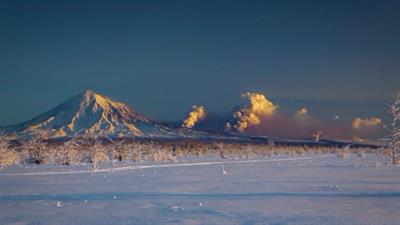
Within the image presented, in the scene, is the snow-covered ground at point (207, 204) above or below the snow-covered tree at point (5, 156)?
below

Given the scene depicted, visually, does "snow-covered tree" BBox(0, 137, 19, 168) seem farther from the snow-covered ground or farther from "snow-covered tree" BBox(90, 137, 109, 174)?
the snow-covered ground

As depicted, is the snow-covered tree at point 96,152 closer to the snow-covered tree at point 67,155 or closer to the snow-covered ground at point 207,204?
the snow-covered tree at point 67,155

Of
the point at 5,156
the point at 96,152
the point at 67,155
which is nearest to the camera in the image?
the point at 96,152

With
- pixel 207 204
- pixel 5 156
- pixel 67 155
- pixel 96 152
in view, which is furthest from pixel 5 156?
pixel 207 204

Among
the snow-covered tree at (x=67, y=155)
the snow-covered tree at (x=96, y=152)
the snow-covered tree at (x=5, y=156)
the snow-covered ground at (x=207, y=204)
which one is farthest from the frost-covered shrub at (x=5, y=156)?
the snow-covered ground at (x=207, y=204)

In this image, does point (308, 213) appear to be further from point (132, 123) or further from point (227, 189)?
point (132, 123)

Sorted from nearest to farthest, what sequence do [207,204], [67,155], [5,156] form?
[207,204] → [5,156] → [67,155]

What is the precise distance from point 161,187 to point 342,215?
8.60 m

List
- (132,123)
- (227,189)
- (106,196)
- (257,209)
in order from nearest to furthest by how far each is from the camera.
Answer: (257,209)
(106,196)
(227,189)
(132,123)

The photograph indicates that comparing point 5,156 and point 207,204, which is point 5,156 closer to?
point 5,156

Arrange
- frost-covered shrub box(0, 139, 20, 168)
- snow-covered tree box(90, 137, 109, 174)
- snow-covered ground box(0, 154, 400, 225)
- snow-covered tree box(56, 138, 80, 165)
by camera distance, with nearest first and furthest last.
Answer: snow-covered ground box(0, 154, 400, 225), snow-covered tree box(90, 137, 109, 174), frost-covered shrub box(0, 139, 20, 168), snow-covered tree box(56, 138, 80, 165)

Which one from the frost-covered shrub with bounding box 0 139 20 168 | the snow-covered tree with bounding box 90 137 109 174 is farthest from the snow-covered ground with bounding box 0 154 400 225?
the frost-covered shrub with bounding box 0 139 20 168

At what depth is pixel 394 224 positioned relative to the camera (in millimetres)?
9922

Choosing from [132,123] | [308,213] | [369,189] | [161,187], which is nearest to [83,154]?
[161,187]
